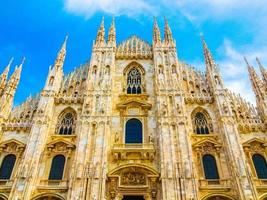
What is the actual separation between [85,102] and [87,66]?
5.91 m

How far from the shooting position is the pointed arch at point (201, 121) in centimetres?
2149

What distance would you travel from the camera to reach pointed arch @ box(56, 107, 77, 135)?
21859 mm

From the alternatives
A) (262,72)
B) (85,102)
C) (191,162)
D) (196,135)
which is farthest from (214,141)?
(85,102)

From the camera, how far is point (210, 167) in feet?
63.8

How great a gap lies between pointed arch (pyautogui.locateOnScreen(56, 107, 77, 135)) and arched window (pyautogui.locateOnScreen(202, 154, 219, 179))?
33.8ft

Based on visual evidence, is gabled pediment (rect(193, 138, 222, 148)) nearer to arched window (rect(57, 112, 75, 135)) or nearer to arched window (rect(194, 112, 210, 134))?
arched window (rect(194, 112, 210, 134))

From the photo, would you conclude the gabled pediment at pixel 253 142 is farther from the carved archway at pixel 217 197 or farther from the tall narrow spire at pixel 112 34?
the tall narrow spire at pixel 112 34

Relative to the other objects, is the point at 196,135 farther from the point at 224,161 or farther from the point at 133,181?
the point at 133,181

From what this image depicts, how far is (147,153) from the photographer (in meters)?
19.7

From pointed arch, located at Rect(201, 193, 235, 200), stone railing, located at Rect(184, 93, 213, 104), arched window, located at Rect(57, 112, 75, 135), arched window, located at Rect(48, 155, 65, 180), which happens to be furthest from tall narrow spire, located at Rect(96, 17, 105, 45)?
→ pointed arch, located at Rect(201, 193, 235, 200)

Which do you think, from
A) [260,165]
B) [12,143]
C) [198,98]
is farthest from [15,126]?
[260,165]

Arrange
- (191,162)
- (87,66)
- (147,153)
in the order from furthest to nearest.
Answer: (87,66) → (147,153) → (191,162)

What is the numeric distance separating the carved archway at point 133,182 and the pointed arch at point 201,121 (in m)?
5.38

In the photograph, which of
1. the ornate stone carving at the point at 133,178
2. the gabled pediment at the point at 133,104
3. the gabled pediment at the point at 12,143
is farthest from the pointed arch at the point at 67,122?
the ornate stone carving at the point at 133,178
